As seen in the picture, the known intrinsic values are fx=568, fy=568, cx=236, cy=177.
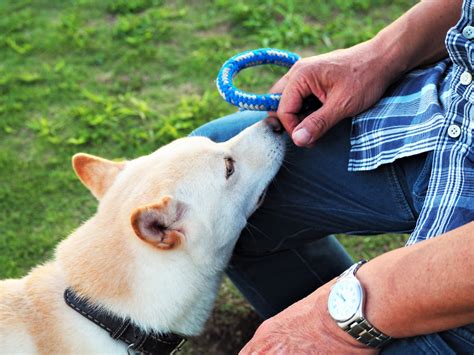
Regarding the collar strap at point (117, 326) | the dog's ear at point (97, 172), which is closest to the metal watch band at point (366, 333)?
the collar strap at point (117, 326)

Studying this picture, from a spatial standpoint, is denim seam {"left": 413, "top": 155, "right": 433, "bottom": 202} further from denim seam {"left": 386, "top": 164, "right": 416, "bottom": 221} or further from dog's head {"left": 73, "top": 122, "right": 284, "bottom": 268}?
dog's head {"left": 73, "top": 122, "right": 284, "bottom": 268}

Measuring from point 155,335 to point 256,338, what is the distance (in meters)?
0.41

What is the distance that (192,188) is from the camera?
1.91 m

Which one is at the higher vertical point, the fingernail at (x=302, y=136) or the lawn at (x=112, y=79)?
the fingernail at (x=302, y=136)

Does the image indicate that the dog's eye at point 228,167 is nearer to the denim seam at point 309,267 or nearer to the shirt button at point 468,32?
the denim seam at point 309,267

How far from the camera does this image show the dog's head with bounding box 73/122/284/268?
181 cm

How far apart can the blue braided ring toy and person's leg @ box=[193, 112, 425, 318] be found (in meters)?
0.19

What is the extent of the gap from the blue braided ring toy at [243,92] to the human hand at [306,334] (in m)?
0.73

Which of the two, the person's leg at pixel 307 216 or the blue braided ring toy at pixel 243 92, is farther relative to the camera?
the blue braided ring toy at pixel 243 92

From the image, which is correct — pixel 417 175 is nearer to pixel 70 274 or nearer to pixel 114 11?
pixel 70 274

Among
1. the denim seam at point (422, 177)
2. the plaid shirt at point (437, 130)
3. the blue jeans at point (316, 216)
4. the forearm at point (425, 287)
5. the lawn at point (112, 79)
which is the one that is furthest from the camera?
the lawn at point (112, 79)

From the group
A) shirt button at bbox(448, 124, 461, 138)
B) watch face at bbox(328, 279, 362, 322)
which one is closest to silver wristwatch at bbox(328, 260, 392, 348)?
watch face at bbox(328, 279, 362, 322)

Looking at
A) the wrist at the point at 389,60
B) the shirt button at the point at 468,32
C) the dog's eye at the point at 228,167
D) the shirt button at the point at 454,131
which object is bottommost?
the dog's eye at the point at 228,167

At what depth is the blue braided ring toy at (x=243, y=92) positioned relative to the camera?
196cm
